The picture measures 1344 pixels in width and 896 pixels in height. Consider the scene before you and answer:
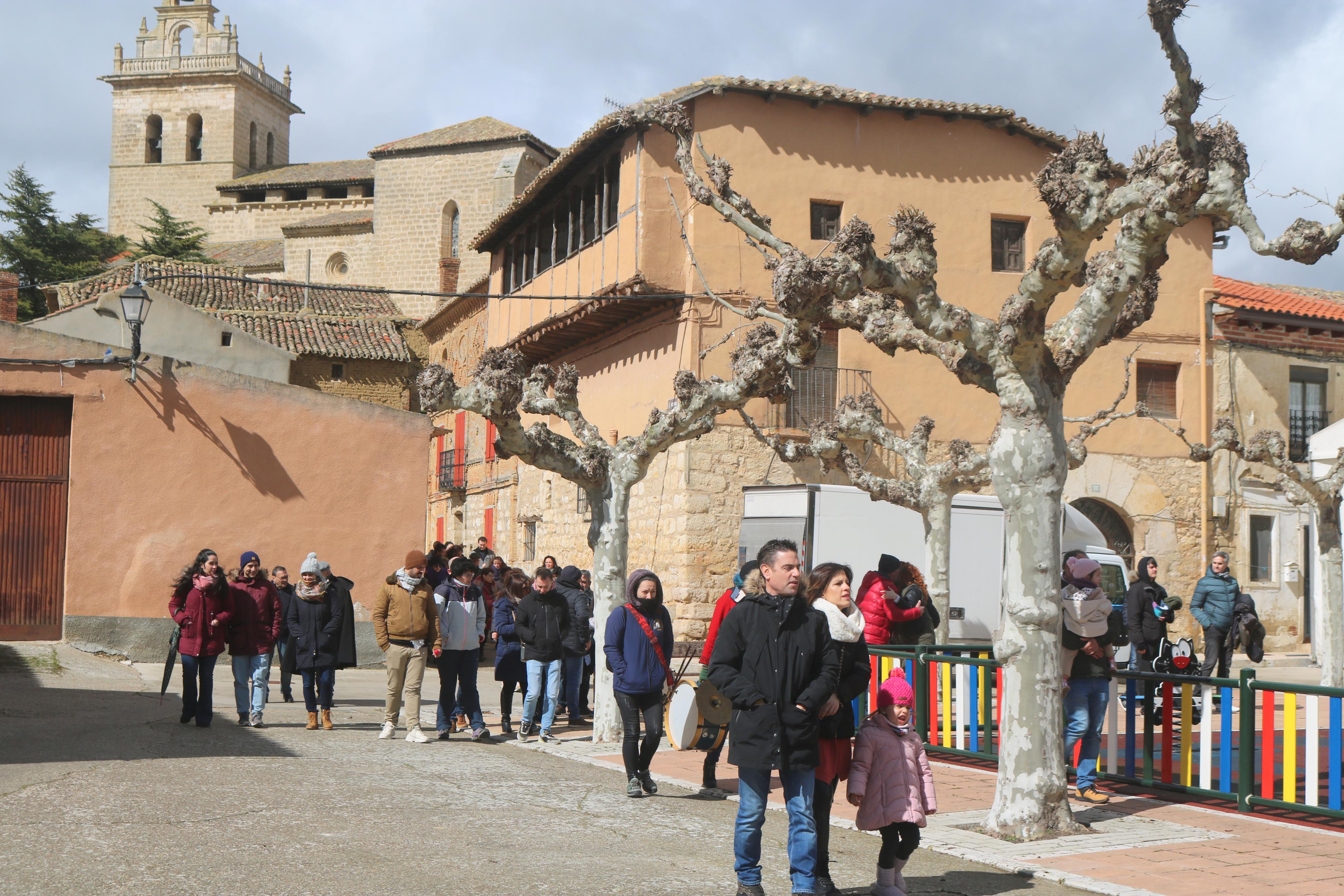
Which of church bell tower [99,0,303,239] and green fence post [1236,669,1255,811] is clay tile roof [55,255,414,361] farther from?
church bell tower [99,0,303,239]

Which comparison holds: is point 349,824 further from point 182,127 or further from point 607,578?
point 182,127

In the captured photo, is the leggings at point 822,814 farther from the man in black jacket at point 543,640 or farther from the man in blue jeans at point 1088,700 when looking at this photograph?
the man in black jacket at point 543,640

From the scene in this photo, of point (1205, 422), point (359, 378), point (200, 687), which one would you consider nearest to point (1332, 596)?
point (1205, 422)

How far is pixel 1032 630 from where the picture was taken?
319 inches

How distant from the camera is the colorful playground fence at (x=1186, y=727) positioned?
838cm

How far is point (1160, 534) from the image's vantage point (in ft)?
84.1

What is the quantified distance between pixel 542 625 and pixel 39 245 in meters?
45.2

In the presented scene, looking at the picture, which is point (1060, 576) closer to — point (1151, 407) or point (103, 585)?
point (103, 585)

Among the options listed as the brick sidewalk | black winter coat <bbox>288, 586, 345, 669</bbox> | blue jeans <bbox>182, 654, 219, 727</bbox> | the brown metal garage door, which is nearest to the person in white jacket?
black winter coat <bbox>288, 586, 345, 669</bbox>

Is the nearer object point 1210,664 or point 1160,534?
point 1210,664

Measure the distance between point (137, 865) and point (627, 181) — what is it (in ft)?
61.1

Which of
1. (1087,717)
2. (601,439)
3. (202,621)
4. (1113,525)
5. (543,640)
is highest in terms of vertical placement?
(601,439)

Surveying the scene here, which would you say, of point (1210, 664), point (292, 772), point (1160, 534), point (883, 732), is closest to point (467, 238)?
point (1160, 534)

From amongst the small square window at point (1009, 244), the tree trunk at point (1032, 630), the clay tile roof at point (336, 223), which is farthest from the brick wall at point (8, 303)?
the clay tile roof at point (336, 223)
